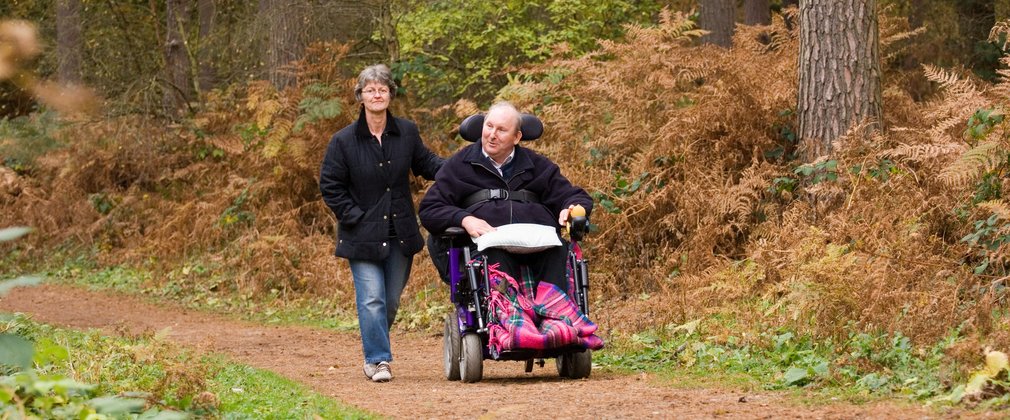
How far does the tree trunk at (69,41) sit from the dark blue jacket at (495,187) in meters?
15.2

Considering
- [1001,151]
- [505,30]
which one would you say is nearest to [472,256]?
[1001,151]

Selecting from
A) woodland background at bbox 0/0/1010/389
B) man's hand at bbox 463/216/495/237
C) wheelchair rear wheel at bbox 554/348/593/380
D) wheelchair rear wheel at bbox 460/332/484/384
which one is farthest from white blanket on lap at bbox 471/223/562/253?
woodland background at bbox 0/0/1010/389

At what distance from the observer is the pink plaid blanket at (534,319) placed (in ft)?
21.7

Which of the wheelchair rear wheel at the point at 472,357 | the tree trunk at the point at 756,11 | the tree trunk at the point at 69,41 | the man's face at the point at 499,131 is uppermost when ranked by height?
the tree trunk at the point at 69,41

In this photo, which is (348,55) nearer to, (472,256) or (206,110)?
(206,110)

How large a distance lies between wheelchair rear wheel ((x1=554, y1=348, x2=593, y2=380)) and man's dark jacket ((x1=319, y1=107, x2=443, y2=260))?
1273mm

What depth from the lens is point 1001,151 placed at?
773 centimetres

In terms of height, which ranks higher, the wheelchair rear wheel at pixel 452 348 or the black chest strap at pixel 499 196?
the black chest strap at pixel 499 196

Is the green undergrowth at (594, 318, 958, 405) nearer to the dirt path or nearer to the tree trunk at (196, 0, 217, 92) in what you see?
the dirt path

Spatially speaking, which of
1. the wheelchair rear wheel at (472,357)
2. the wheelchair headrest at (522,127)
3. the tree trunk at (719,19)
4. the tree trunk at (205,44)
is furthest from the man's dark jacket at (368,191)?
the tree trunk at (205,44)

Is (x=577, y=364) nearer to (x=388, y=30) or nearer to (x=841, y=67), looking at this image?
(x=841, y=67)

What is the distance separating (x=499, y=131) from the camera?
23.8 ft

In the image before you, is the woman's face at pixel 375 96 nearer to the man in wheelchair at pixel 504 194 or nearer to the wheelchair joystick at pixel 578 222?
the man in wheelchair at pixel 504 194

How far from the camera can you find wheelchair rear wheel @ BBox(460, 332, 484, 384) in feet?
23.2
